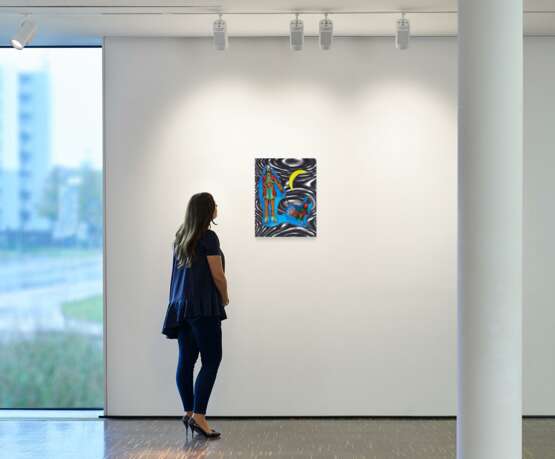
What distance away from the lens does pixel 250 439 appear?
228 inches

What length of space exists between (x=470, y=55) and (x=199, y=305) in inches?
110

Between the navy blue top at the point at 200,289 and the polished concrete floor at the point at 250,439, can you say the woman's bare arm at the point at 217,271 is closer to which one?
the navy blue top at the point at 200,289

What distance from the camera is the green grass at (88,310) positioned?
6.80 meters

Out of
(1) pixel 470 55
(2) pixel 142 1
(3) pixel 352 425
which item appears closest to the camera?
(1) pixel 470 55

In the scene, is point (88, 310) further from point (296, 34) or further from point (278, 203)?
point (296, 34)

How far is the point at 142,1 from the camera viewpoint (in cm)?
560

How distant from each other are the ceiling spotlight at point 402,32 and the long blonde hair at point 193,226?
1704 millimetres

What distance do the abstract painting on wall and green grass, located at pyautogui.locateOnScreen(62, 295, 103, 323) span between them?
1389 mm

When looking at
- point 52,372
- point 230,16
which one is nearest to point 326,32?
point 230,16

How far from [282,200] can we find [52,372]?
2.25 metres

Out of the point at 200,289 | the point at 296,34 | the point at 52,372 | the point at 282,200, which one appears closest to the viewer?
the point at 200,289

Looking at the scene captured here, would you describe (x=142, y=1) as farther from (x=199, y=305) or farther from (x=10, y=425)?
(x=10, y=425)

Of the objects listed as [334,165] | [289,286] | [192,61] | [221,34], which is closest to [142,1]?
[221,34]

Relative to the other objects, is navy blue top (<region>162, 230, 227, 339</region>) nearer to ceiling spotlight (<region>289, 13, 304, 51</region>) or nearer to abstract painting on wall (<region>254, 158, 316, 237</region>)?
abstract painting on wall (<region>254, 158, 316, 237</region>)
